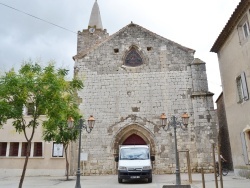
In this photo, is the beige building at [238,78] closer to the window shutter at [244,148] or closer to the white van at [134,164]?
the window shutter at [244,148]

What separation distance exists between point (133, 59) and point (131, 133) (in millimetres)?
5209

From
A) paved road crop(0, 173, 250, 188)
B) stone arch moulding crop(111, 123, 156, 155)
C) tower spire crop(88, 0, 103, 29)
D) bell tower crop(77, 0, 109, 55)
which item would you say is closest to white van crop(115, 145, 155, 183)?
paved road crop(0, 173, 250, 188)

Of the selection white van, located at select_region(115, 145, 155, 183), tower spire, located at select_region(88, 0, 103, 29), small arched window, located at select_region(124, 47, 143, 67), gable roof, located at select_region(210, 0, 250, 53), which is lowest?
white van, located at select_region(115, 145, 155, 183)

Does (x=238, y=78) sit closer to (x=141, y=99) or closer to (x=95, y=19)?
(x=141, y=99)

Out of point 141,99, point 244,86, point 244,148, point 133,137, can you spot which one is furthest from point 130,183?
point 244,86

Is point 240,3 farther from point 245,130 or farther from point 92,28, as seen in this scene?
point 92,28

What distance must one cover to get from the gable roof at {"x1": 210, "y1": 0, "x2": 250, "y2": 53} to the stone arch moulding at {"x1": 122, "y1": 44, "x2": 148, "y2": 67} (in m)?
4.70

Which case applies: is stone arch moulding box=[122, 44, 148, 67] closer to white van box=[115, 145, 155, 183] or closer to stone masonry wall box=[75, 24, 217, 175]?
stone masonry wall box=[75, 24, 217, 175]

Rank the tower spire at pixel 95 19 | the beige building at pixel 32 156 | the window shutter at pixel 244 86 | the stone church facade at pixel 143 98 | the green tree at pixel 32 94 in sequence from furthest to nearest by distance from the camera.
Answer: the tower spire at pixel 95 19 → the beige building at pixel 32 156 → the stone church facade at pixel 143 98 → the window shutter at pixel 244 86 → the green tree at pixel 32 94

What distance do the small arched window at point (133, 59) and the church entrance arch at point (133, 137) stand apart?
4.39 m

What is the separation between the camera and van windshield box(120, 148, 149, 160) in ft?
41.1

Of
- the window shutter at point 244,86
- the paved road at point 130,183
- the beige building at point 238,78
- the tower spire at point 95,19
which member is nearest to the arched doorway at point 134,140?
the paved road at point 130,183

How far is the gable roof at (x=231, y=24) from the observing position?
11.2m

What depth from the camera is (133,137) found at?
16891 mm
